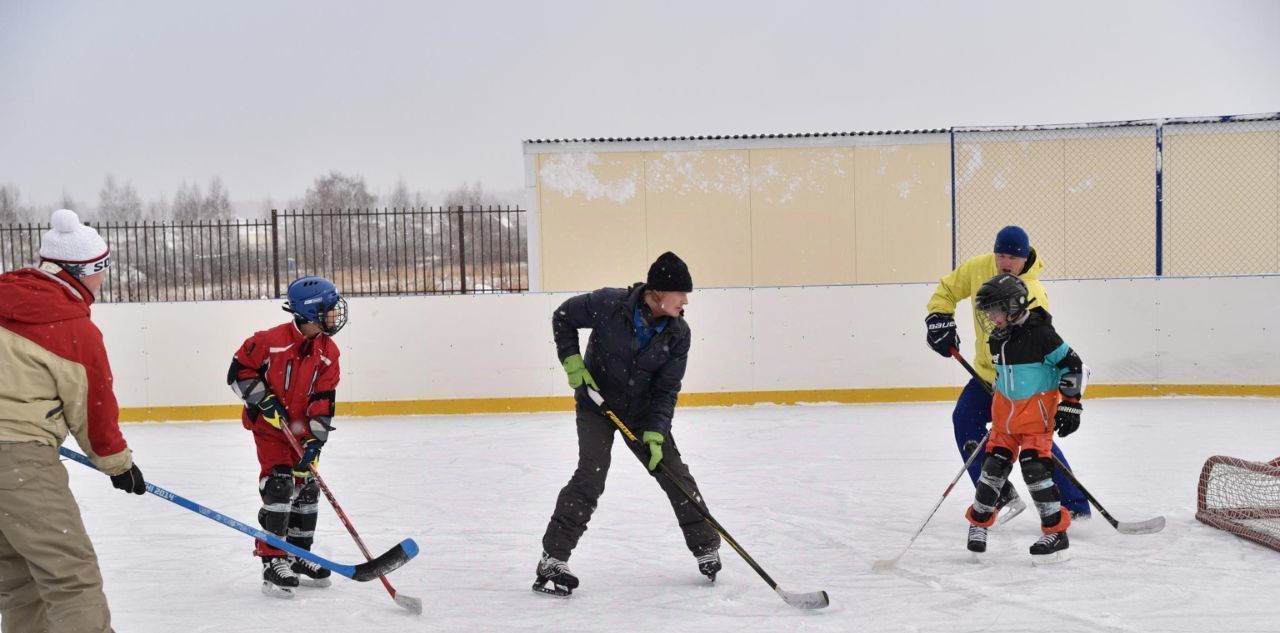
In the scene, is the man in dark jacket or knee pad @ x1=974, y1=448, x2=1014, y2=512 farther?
knee pad @ x1=974, y1=448, x2=1014, y2=512

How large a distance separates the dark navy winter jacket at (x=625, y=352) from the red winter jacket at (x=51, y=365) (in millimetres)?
1457

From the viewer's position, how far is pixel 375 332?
803 centimetres

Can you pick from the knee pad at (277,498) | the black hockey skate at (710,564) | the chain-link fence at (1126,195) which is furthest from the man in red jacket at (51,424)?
the chain-link fence at (1126,195)

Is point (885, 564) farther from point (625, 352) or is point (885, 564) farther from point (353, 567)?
point (353, 567)

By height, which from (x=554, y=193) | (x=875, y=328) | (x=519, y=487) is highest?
(x=554, y=193)

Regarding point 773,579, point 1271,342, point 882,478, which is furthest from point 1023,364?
point 1271,342

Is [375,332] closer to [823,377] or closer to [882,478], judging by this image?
[823,377]

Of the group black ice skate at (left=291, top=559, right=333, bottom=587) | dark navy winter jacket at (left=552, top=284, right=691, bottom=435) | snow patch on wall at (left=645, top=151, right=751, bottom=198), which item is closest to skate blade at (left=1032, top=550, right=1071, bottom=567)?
dark navy winter jacket at (left=552, top=284, right=691, bottom=435)

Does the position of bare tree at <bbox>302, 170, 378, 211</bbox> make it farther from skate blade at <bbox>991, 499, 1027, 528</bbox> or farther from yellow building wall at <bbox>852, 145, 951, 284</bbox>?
skate blade at <bbox>991, 499, 1027, 528</bbox>

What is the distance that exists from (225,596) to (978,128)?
7867 mm

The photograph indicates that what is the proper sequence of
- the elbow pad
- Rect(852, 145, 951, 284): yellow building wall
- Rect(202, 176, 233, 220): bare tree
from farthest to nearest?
Rect(202, 176, 233, 220): bare tree
Rect(852, 145, 951, 284): yellow building wall
the elbow pad

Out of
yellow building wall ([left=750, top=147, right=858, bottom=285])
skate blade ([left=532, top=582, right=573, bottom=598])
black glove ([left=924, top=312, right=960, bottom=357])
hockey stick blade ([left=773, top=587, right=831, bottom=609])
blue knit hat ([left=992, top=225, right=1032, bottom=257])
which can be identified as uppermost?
yellow building wall ([left=750, top=147, right=858, bottom=285])

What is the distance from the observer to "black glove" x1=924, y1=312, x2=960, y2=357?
14.2 ft

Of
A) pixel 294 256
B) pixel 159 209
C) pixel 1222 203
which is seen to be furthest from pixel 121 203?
pixel 1222 203
